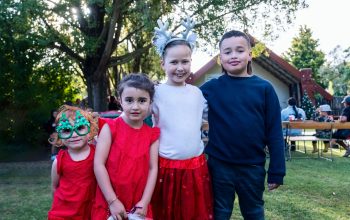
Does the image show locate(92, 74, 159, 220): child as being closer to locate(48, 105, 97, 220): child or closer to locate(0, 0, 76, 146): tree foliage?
locate(48, 105, 97, 220): child

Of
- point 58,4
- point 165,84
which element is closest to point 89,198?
point 165,84

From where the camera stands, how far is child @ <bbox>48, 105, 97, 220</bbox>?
253 centimetres

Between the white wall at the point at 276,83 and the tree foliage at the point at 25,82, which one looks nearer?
the tree foliage at the point at 25,82

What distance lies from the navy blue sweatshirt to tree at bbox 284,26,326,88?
41.9 meters

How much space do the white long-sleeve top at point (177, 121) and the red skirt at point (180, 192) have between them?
0.21 ft

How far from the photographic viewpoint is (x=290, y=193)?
579 cm

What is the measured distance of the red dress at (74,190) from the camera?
2.52 m

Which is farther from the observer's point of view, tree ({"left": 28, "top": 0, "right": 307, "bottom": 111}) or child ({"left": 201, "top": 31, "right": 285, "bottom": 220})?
tree ({"left": 28, "top": 0, "right": 307, "bottom": 111})

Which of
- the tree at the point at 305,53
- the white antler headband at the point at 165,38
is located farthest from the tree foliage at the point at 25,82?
the tree at the point at 305,53

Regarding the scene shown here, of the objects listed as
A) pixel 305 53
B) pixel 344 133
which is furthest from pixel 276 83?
pixel 305 53

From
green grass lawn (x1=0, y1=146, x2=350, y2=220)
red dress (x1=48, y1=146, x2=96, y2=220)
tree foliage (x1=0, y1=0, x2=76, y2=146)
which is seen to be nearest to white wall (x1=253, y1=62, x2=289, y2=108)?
tree foliage (x1=0, y1=0, x2=76, y2=146)

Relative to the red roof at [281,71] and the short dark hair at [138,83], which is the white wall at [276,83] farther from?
the short dark hair at [138,83]

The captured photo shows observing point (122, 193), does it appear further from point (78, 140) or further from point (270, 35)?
point (270, 35)

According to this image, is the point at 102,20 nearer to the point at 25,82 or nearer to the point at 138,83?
the point at 25,82
